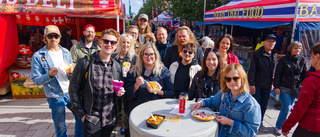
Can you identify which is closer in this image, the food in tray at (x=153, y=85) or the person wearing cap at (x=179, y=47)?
the food in tray at (x=153, y=85)

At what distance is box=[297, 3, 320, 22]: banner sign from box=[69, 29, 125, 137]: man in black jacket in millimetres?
5118

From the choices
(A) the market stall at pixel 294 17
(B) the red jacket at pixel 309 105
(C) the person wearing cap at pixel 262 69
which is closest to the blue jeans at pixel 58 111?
(B) the red jacket at pixel 309 105

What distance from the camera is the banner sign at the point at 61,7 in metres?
4.58

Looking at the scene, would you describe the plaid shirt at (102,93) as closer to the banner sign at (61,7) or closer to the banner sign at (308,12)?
the banner sign at (61,7)

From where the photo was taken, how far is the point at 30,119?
Result: 4.38 m

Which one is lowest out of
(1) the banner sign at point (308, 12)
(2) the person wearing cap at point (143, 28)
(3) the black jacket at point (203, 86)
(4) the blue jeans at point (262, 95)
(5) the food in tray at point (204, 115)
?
(4) the blue jeans at point (262, 95)

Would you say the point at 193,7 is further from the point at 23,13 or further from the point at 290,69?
the point at 23,13

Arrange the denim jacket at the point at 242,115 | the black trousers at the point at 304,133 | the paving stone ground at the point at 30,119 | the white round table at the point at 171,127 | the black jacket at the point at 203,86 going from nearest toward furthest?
the white round table at the point at 171,127 → the denim jacket at the point at 242,115 → the black trousers at the point at 304,133 → the black jacket at the point at 203,86 → the paving stone ground at the point at 30,119

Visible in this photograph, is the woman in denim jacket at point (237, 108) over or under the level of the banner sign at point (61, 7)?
under

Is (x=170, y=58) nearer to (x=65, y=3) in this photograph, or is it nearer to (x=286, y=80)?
(x=286, y=80)

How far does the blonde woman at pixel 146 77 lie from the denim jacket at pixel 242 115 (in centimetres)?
94

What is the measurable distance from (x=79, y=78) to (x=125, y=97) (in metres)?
0.78

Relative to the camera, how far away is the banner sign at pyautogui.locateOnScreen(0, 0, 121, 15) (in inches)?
180

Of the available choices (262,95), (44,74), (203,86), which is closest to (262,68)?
(262,95)
